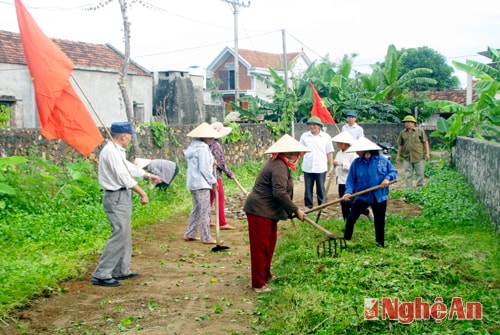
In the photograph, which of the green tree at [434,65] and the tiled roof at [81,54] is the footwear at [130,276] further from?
the green tree at [434,65]

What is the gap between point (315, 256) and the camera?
24.9 ft

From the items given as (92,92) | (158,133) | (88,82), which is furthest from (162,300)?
(92,92)

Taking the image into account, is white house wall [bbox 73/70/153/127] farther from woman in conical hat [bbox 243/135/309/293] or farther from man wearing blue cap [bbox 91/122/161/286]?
woman in conical hat [bbox 243/135/309/293]

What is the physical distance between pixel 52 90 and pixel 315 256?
151 inches

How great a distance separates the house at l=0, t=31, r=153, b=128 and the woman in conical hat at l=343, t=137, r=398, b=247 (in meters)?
12.5

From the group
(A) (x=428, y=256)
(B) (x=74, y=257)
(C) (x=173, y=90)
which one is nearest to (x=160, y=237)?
(B) (x=74, y=257)

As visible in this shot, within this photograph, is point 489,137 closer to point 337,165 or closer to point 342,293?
point 337,165

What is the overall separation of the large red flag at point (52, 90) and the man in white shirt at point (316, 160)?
15.3 ft

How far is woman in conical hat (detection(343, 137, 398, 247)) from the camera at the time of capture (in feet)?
26.9

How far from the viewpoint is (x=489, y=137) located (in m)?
18.4

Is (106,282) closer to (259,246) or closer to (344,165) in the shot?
(259,246)

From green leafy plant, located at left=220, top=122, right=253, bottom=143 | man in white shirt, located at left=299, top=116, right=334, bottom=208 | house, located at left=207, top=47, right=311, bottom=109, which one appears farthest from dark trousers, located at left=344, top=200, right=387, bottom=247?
house, located at left=207, top=47, right=311, bottom=109

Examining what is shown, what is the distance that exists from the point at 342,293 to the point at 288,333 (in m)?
0.97

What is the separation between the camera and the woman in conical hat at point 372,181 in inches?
323
